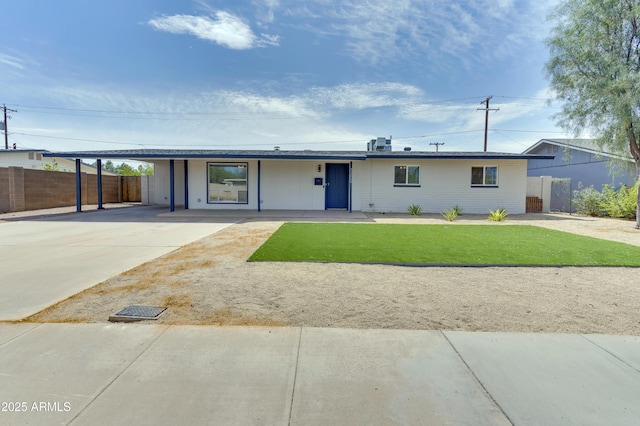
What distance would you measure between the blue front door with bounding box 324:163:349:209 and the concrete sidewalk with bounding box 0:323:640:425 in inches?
534

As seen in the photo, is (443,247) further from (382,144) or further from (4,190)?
(4,190)

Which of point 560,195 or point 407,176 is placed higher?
point 407,176

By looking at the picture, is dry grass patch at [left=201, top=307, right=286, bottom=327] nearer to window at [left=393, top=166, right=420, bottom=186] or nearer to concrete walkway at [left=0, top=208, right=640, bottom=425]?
concrete walkway at [left=0, top=208, right=640, bottom=425]

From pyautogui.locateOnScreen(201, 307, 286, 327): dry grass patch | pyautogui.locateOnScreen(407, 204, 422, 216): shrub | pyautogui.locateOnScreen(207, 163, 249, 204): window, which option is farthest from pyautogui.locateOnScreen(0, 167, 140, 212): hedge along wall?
pyautogui.locateOnScreen(407, 204, 422, 216): shrub

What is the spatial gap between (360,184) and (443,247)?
9.29 meters

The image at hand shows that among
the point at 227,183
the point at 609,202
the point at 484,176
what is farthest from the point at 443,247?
the point at 609,202

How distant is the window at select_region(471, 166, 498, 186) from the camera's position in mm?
16750

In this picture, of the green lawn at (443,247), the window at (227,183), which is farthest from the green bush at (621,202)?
the window at (227,183)

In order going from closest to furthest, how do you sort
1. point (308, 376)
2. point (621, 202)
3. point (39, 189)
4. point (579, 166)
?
point (308, 376)
point (621, 202)
point (39, 189)
point (579, 166)

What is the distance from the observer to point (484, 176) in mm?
16766

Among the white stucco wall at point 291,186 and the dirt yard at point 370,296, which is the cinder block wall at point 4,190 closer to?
the white stucco wall at point 291,186

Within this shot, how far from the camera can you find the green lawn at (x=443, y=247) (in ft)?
21.1

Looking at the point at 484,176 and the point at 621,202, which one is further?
the point at 484,176

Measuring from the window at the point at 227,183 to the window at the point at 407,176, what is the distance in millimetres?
7652
